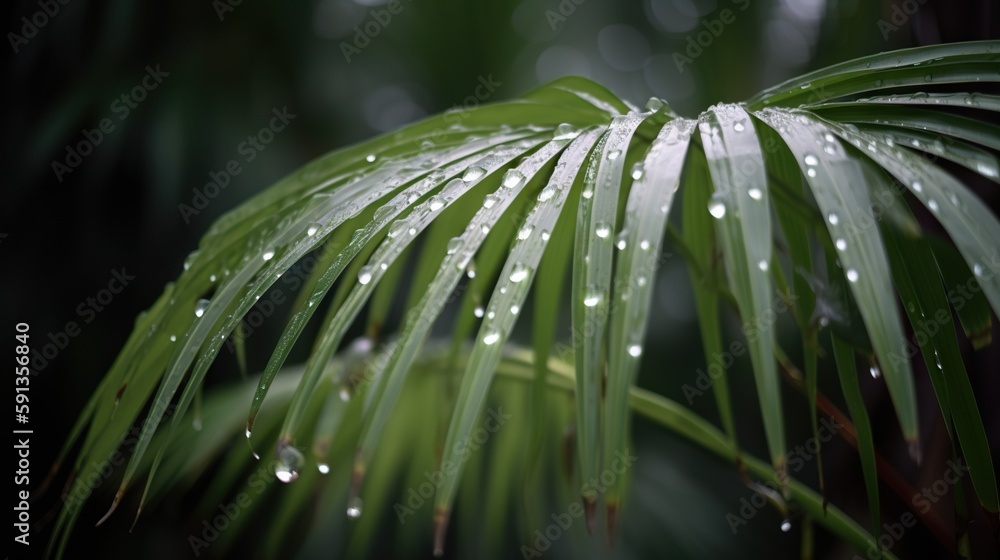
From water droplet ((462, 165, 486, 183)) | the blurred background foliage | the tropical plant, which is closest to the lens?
the tropical plant

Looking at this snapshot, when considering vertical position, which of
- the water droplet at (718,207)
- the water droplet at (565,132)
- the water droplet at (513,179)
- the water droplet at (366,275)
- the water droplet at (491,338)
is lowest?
the water droplet at (491,338)

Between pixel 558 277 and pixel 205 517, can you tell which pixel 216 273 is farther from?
pixel 205 517

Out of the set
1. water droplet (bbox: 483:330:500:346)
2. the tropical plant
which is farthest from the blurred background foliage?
water droplet (bbox: 483:330:500:346)

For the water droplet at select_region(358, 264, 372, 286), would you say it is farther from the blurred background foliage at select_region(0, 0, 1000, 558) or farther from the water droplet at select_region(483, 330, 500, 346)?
the blurred background foliage at select_region(0, 0, 1000, 558)

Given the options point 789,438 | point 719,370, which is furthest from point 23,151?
point 789,438

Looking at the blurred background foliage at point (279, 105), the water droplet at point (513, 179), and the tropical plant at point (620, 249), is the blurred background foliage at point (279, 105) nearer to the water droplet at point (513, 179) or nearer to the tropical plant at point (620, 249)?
the tropical plant at point (620, 249)

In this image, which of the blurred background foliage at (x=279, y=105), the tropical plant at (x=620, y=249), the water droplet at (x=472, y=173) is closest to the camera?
the tropical plant at (x=620, y=249)

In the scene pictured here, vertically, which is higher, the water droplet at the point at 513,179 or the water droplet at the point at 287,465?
the water droplet at the point at 513,179

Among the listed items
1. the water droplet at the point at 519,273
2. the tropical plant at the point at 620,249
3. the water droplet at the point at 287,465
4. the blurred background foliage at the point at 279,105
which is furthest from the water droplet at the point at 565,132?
the blurred background foliage at the point at 279,105

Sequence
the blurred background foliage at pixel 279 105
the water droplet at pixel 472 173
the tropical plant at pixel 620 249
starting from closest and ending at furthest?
the tropical plant at pixel 620 249, the water droplet at pixel 472 173, the blurred background foliage at pixel 279 105
